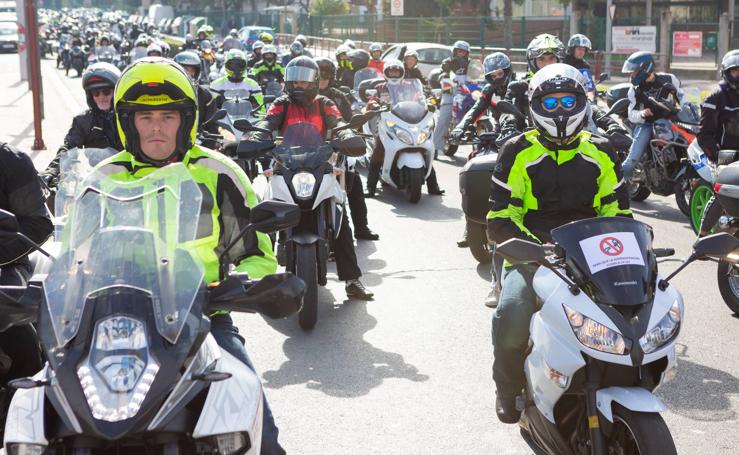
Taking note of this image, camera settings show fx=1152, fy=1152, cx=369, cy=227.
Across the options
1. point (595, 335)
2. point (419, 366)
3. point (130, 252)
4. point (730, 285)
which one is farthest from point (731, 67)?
point (130, 252)

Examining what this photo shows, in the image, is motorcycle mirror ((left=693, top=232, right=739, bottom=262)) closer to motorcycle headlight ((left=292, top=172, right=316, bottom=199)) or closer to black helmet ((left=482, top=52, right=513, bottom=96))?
motorcycle headlight ((left=292, top=172, right=316, bottom=199))

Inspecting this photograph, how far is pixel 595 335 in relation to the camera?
421 cm

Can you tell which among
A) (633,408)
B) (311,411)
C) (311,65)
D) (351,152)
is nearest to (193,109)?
(633,408)

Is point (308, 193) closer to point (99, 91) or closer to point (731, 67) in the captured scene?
point (99, 91)

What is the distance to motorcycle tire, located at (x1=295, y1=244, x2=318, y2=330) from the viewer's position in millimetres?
7754

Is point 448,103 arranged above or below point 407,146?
above

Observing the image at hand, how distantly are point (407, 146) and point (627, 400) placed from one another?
10.2 meters

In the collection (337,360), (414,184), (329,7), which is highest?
(329,7)

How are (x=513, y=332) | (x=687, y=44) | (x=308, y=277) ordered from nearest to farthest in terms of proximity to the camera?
1. (x=513, y=332)
2. (x=308, y=277)
3. (x=687, y=44)

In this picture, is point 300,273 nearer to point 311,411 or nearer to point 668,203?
point 311,411

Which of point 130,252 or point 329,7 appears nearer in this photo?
point 130,252

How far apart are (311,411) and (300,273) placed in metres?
1.76

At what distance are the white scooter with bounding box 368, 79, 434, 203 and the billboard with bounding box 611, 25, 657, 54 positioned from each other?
701 inches

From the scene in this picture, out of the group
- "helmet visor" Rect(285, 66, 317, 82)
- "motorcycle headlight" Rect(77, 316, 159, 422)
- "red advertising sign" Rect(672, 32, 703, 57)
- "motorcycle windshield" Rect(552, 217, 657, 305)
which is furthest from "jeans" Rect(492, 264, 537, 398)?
"red advertising sign" Rect(672, 32, 703, 57)
